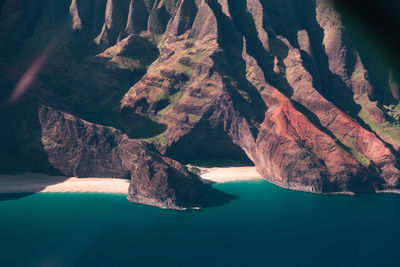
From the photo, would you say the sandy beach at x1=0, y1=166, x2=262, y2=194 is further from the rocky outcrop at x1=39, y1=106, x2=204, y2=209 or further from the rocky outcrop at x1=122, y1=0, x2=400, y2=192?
the rocky outcrop at x1=122, y1=0, x2=400, y2=192

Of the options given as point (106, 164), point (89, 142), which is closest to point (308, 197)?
point (106, 164)

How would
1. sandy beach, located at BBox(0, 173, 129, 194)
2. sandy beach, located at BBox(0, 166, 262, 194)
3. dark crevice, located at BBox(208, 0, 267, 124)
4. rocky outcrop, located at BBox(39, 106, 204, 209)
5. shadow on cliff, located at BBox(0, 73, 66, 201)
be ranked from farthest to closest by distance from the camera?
dark crevice, located at BBox(208, 0, 267, 124) < shadow on cliff, located at BBox(0, 73, 66, 201) < rocky outcrop, located at BBox(39, 106, 204, 209) < sandy beach, located at BBox(0, 166, 262, 194) < sandy beach, located at BBox(0, 173, 129, 194)

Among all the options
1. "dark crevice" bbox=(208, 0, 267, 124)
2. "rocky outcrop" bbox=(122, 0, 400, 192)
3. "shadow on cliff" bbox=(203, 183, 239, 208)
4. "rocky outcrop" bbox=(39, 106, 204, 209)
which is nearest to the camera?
"shadow on cliff" bbox=(203, 183, 239, 208)

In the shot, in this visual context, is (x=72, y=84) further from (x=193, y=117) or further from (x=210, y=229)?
(x=210, y=229)

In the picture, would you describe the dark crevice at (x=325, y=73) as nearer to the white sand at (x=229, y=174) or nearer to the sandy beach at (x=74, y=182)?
the white sand at (x=229, y=174)

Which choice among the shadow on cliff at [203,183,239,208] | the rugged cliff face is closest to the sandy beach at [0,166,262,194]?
the rugged cliff face

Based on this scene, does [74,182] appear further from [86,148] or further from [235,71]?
[235,71]
